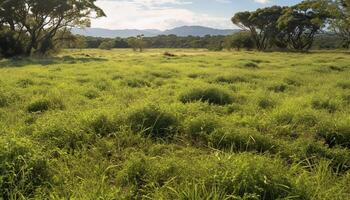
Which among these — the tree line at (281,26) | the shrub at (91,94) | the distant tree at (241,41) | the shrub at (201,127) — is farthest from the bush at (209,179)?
the distant tree at (241,41)

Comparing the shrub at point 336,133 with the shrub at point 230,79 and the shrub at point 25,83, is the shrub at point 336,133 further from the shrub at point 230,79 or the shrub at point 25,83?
the shrub at point 25,83

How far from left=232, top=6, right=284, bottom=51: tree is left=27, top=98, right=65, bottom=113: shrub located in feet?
166

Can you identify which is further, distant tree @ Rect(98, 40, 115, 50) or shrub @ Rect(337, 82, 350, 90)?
distant tree @ Rect(98, 40, 115, 50)

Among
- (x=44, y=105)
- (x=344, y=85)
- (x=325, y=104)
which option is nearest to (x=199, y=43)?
(x=344, y=85)

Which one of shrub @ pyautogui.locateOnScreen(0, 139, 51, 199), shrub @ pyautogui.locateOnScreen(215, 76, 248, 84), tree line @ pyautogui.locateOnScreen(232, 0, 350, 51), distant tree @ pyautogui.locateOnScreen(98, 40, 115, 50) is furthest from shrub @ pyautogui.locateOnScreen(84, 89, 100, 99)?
distant tree @ pyautogui.locateOnScreen(98, 40, 115, 50)

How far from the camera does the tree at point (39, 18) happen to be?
33.9 metres

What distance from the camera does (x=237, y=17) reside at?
58844 mm

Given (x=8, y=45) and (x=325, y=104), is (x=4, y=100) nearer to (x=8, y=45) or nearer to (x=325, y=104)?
(x=325, y=104)

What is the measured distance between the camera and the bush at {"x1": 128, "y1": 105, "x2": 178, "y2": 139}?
21.7 ft

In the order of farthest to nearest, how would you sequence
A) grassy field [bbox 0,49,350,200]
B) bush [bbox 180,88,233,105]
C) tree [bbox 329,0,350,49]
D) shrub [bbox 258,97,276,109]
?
1. tree [bbox 329,0,350,49]
2. bush [bbox 180,88,233,105]
3. shrub [bbox 258,97,276,109]
4. grassy field [bbox 0,49,350,200]

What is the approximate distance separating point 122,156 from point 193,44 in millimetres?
87871

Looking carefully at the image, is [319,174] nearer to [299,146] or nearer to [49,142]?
[299,146]

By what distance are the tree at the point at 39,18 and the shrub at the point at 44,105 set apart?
27452 mm

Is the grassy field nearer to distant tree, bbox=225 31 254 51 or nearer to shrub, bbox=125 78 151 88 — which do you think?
shrub, bbox=125 78 151 88
